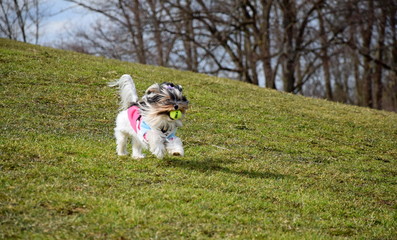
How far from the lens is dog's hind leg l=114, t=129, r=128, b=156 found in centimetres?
1032

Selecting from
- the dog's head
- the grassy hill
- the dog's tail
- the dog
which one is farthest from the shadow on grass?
the dog's tail

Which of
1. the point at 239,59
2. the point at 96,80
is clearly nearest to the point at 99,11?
the point at 239,59

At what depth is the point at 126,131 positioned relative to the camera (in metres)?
10.2

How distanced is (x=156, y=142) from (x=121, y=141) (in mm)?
1404

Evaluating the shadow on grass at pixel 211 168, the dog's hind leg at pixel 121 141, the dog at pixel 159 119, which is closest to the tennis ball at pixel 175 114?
the dog at pixel 159 119

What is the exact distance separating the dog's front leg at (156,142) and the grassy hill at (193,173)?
0.42 meters

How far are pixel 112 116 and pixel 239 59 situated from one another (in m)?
27.4

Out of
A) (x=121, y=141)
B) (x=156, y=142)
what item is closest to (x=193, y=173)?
(x=156, y=142)

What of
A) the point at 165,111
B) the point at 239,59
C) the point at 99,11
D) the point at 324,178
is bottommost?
the point at 324,178

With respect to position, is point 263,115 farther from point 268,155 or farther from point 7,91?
point 7,91

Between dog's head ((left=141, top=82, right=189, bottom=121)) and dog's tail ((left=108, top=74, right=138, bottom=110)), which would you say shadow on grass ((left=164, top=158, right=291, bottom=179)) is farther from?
dog's tail ((left=108, top=74, right=138, bottom=110))

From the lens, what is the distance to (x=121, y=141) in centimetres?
1041

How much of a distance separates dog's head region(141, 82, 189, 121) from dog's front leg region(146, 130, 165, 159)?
30 centimetres

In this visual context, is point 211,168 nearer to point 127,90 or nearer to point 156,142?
point 156,142
